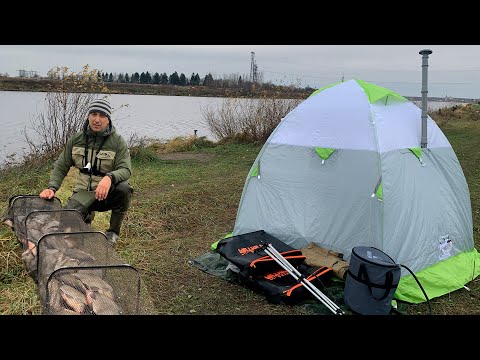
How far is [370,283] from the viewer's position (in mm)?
3395

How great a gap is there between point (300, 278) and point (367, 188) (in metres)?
1.09

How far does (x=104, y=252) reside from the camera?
3.07 metres

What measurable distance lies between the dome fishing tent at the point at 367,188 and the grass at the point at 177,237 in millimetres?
448

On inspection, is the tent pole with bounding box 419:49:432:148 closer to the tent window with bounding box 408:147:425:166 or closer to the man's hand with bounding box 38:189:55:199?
the tent window with bounding box 408:147:425:166

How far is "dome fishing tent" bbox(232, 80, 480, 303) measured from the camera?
4.01m

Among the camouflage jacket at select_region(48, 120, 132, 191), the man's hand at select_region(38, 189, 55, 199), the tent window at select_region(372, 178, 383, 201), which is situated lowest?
the man's hand at select_region(38, 189, 55, 199)

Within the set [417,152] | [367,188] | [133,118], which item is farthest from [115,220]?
[133,118]

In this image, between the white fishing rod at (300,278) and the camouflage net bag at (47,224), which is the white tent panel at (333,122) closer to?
the white fishing rod at (300,278)

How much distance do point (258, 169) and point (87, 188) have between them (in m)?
1.85

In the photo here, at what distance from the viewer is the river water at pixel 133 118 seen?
1031 cm

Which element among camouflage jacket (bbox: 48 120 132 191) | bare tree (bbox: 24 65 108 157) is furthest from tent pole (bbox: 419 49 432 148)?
bare tree (bbox: 24 65 108 157)

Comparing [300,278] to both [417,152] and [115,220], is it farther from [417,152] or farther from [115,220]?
[115,220]

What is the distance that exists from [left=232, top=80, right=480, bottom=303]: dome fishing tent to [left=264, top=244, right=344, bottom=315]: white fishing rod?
60 centimetres

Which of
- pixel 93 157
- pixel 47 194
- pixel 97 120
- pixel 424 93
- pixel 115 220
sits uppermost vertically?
pixel 424 93
